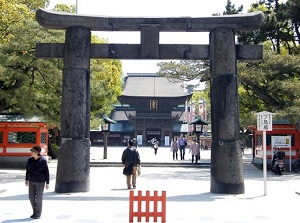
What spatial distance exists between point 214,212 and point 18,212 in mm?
4664

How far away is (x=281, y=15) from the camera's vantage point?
24.8 metres

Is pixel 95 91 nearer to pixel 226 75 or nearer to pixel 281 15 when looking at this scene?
pixel 226 75

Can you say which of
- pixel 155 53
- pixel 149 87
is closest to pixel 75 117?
pixel 155 53

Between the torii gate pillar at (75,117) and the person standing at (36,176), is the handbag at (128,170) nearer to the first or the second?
the torii gate pillar at (75,117)

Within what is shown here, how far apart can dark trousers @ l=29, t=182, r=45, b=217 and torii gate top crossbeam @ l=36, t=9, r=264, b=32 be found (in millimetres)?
6161

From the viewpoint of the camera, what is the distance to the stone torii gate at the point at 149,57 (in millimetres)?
14375

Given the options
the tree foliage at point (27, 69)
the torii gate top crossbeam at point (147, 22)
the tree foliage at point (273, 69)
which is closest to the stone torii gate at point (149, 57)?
the torii gate top crossbeam at point (147, 22)

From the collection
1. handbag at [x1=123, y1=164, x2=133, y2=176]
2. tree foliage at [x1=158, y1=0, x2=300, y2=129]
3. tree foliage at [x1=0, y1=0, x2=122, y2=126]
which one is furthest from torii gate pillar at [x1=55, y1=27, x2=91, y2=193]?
tree foliage at [x1=158, y1=0, x2=300, y2=129]

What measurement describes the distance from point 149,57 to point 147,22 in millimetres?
1147

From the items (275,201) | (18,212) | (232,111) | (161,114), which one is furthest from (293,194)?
(161,114)

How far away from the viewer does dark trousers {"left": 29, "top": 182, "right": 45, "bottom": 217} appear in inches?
400

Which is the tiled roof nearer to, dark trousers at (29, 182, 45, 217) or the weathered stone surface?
the weathered stone surface

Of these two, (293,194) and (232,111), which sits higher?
(232,111)

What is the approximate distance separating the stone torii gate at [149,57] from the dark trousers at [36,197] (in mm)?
3896
